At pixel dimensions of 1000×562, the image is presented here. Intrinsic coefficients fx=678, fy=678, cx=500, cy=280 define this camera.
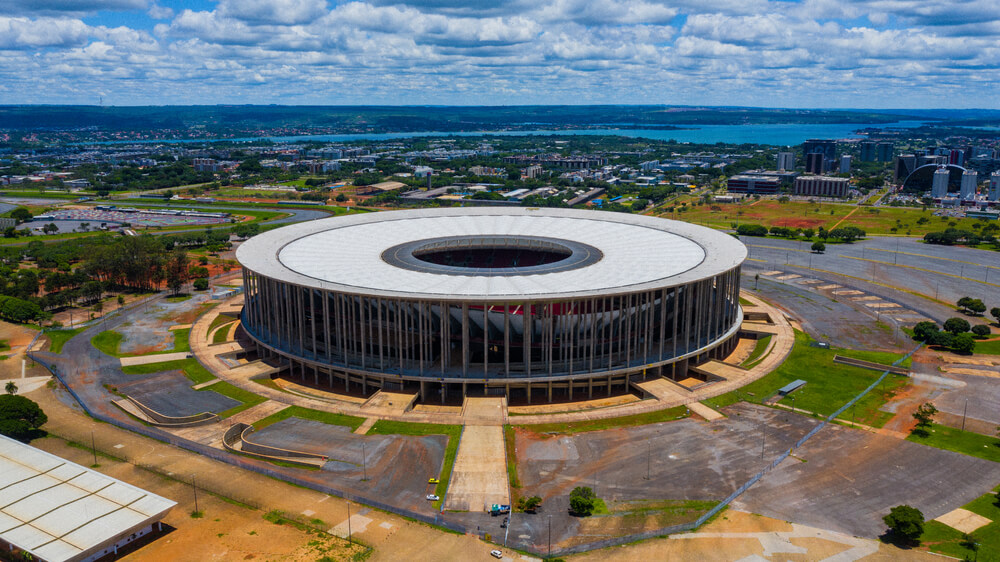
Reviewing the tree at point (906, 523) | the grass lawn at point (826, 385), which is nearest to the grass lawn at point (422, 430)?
the grass lawn at point (826, 385)

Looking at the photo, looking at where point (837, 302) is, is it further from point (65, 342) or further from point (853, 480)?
point (65, 342)

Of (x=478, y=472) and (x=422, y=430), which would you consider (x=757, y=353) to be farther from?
(x=478, y=472)

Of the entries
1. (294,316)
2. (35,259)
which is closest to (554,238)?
(294,316)

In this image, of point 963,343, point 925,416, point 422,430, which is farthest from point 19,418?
point 963,343

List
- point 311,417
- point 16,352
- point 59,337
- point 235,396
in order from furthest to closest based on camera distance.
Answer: point 59,337 < point 16,352 < point 235,396 < point 311,417

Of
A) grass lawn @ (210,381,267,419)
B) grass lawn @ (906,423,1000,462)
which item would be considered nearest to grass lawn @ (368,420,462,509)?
grass lawn @ (210,381,267,419)

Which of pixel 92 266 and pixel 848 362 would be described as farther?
pixel 92 266
